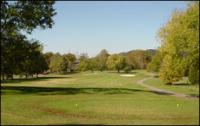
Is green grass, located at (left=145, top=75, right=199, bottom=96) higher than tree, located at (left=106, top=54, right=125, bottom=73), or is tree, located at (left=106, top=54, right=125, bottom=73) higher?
tree, located at (left=106, top=54, right=125, bottom=73)

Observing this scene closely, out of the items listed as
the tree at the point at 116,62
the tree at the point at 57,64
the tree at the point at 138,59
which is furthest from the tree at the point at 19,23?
the tree at the point at 138,59

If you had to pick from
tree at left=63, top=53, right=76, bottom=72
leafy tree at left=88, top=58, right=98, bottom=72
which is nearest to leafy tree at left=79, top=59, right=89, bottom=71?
leafy tree at left=88, top=58, right=98, bottom=72

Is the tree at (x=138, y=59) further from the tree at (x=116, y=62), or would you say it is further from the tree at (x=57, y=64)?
the tree at (x=57, y=64)

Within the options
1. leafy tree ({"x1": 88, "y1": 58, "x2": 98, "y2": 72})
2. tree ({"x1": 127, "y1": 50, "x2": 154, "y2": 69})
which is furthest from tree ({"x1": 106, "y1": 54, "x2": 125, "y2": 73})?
tree ({"x1": 127, "y1": 50, "x2": 154, "y2": 69})

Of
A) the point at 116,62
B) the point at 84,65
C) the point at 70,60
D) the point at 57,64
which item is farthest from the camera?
the point at 70,60

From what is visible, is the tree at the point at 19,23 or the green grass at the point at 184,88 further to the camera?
the green grass at the point at 184,88

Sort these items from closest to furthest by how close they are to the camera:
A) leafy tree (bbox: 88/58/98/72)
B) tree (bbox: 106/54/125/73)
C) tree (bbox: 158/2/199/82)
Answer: tree (bbox: 158/2/199/82) < tree (bbox: 106/54/125/73) < leafy tree (bbox: 88/58/98/72)

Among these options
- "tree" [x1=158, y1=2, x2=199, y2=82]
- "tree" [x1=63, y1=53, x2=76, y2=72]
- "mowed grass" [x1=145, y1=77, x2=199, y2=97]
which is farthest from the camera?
"tree" [x1=63, y1=53, x2=76, y2=72]

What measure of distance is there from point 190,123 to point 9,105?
518 inches

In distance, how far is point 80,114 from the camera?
2492cm

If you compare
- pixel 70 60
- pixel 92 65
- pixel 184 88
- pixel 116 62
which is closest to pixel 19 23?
pixel 184 88

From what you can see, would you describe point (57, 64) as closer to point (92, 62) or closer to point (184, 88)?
point (92, 62)

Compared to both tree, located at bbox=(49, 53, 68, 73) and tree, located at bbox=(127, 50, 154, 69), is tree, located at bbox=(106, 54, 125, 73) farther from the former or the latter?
tree, located at bbox=(127, 50, 154, 69)

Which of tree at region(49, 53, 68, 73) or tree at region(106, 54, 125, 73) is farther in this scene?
tree at region(106, 54, 125, 73)
